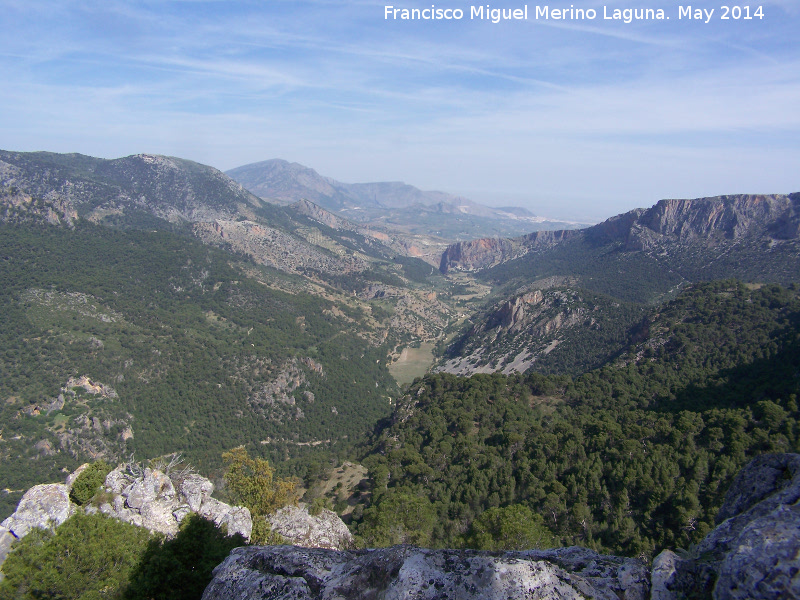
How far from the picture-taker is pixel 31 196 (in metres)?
146

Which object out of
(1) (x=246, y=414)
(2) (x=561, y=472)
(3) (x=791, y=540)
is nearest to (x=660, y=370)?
(2) (x=561, y=472)

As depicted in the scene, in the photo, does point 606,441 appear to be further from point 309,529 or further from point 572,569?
point 572,569

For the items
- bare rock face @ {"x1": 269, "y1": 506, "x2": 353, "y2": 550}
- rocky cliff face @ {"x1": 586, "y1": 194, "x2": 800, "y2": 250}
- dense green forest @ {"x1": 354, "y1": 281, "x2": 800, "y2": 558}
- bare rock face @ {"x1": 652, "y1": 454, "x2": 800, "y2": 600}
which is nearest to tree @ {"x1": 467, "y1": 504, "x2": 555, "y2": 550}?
dense green forest @ {"x1": 354, "y1": 281, "x2": 800, "y2": 558}

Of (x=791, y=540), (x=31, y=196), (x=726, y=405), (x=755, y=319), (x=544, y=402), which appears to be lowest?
(x=544, y=402)

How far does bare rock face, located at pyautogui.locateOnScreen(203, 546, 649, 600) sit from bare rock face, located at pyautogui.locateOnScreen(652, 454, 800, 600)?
906 mm

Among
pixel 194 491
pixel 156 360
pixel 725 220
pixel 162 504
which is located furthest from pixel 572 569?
pixel 725 220

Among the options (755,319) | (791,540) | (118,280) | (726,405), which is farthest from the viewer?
(118,280)

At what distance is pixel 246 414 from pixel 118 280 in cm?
6392

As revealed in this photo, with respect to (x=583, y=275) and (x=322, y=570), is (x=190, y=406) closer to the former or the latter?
(x=322, y=570)

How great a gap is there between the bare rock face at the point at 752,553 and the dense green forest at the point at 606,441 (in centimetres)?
1759

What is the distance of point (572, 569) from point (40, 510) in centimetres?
2589

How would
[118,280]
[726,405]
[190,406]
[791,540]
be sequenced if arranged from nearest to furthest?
[791,540]
[726,405]
[190,406]
[118,280]

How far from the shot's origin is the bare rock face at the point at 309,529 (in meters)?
26.0

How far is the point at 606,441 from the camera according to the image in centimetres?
4381
